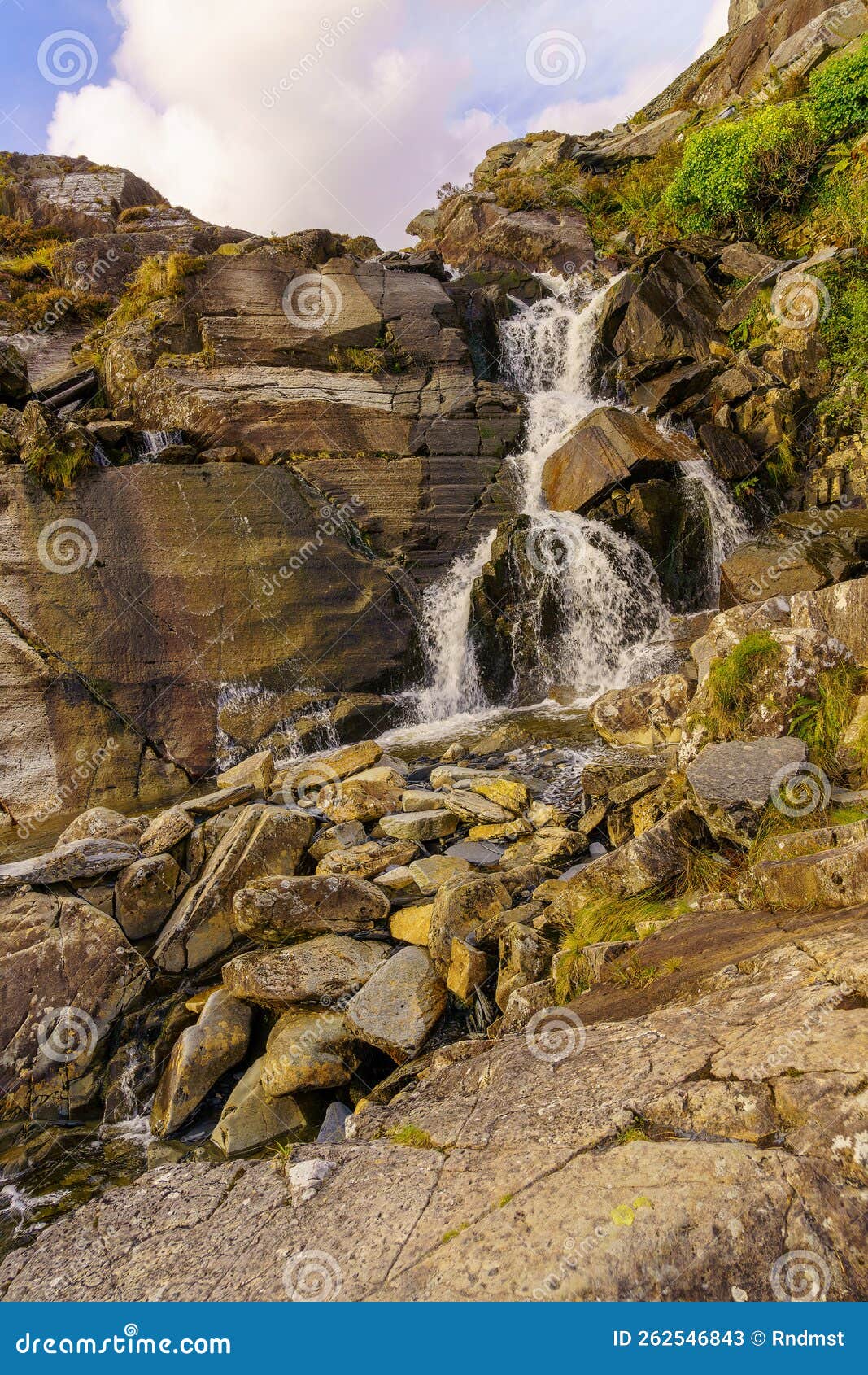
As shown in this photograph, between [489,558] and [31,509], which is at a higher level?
[31,509]

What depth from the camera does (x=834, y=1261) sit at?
1567mm

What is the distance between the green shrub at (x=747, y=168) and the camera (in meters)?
16.8

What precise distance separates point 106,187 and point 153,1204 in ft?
109

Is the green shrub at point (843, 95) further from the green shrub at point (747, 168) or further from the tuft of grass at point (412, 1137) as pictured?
the tuft of grass at point (412, 1137)

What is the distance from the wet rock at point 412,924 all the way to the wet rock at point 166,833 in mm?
2415

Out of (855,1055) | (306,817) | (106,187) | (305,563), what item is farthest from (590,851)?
(106,187)

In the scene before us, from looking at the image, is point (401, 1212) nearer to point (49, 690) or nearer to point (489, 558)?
point (49, 690)

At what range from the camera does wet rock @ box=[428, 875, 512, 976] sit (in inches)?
180

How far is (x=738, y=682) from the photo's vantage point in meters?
4.91

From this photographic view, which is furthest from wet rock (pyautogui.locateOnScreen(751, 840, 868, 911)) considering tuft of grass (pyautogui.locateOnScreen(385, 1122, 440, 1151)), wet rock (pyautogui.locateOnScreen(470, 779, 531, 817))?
wet rock (pyautogui.locateOnScreen(470, 779, 531, 817))

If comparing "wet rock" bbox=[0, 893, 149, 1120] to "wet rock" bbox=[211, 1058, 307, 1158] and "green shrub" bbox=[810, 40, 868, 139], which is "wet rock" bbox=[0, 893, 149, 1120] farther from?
"green shrub" bbox=[810, 40, 868, 139]

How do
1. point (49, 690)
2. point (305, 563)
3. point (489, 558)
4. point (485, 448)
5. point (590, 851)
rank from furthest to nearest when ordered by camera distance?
point (485, 448) < point (489, 558) < point (305, 563) < point (49, 690) < point (590, 851)

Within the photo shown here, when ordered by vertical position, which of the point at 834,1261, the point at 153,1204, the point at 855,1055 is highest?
the point at 855,1055

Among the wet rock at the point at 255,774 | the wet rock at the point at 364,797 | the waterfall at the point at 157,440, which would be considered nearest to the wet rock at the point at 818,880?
the wet rock at the point at 364,797
